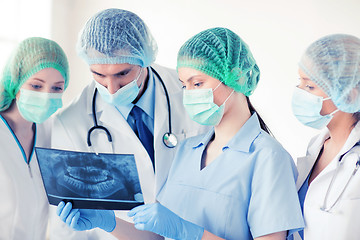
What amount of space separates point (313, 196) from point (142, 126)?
0.83 m

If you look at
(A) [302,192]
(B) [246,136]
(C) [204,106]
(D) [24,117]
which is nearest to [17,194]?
(D) [24,117]

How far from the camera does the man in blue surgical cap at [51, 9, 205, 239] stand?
5.78ft

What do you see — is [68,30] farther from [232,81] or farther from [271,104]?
[232,81]

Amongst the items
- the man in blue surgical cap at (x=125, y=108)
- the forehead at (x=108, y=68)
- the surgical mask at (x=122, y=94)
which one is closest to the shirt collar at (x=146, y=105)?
the man in blue surgical cap at (x=125, y=108)

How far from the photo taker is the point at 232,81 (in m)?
→ 1.55

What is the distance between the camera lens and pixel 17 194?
185 cm

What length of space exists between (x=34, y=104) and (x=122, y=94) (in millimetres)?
385

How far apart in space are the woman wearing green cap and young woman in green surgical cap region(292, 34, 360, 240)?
5.7 inches

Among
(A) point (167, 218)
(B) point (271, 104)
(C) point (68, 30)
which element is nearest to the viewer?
(A) point (167, 218)

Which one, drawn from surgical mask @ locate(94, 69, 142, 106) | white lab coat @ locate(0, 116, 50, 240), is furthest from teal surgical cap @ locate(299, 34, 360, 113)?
white lab coat @ locate(0, 116, 50, 240)

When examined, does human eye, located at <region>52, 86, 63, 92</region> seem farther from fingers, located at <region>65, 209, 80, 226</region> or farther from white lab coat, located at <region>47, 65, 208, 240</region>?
fingers, located at <region>65, 209, 80, 226</region>

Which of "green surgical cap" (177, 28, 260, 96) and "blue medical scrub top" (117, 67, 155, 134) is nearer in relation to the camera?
"green surgical cap" (177, 28, 260, 96)

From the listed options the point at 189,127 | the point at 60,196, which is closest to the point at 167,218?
the point at 60,196

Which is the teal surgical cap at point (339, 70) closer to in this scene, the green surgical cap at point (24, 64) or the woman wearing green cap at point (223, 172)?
the woman wearing green cap at point (223, 172)
